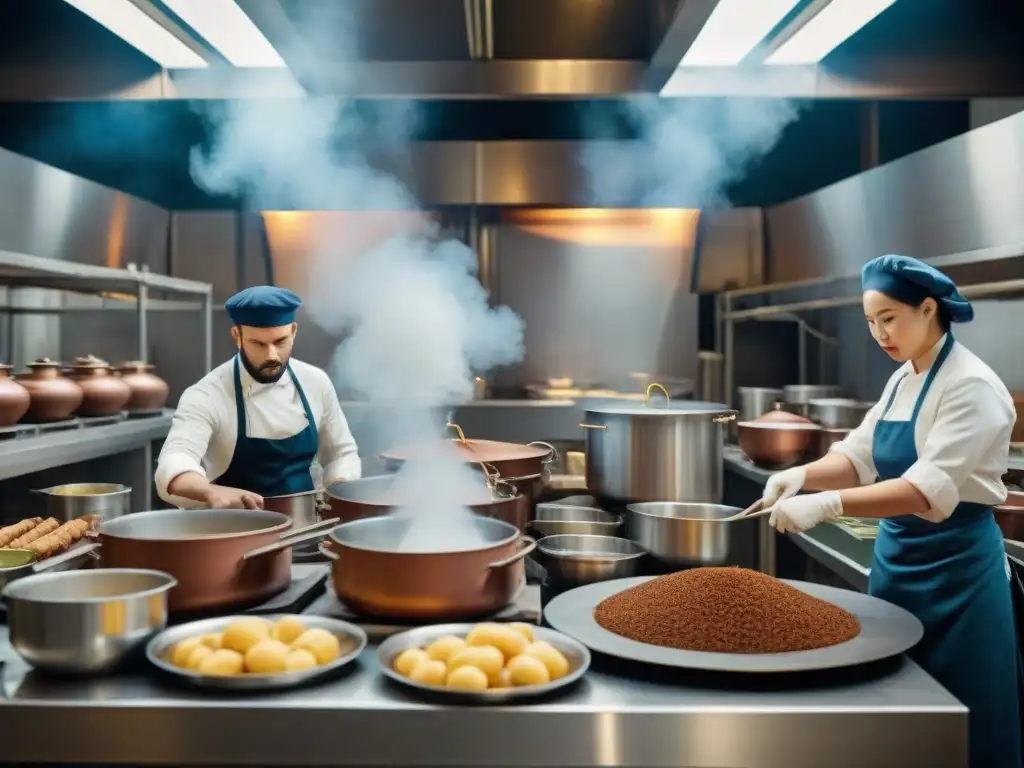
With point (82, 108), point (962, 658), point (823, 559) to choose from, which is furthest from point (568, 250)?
point (962, 658)

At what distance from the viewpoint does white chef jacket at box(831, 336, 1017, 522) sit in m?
1.76

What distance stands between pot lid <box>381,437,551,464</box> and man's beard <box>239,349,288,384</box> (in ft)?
2.64

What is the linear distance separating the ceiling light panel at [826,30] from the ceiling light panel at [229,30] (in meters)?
1.76

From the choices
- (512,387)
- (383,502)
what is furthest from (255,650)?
(512,387)

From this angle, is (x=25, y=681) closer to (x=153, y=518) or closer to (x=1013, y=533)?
(x=153, y=518)

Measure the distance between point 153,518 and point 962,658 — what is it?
1.69m

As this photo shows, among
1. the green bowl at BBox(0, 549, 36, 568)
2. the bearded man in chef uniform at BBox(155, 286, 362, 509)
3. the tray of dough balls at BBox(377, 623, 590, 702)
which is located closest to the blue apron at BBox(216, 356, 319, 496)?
the bearded man in chef uniform at BBox(155, 286, 362, 509)

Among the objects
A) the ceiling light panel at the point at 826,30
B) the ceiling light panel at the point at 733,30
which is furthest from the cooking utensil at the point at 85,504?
the ceiling light panel at the point at 826,30

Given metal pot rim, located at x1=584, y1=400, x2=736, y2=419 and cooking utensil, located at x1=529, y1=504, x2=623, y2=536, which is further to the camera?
metal pot rim, located at x1=584, y1=400, x2=736, y2=419

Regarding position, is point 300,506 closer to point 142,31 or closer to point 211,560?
point 211,560

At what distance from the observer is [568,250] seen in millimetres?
5078

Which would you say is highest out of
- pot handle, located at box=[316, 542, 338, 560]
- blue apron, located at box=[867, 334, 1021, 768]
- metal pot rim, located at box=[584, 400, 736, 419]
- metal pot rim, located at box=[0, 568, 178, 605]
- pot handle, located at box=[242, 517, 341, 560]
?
metal pot rim, located at box=[584, 400, 736, 419]

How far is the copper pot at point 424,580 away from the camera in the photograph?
1290 mm

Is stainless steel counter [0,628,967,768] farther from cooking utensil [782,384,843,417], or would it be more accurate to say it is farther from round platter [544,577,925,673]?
cooking utensil [782,384,843,417]
